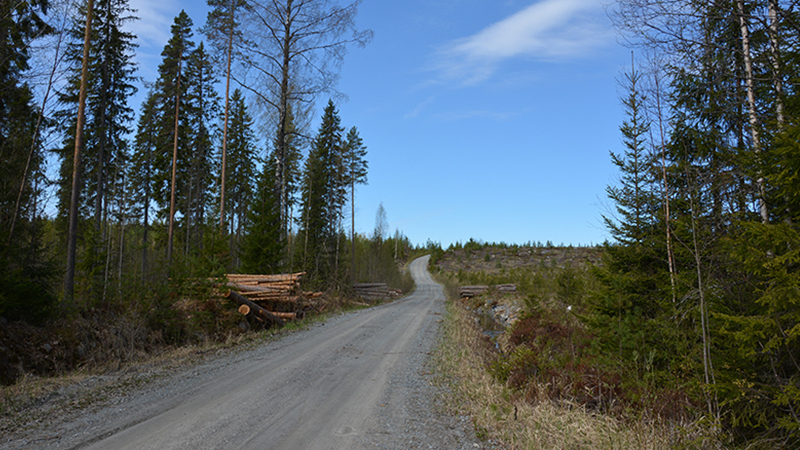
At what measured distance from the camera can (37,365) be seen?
800cm

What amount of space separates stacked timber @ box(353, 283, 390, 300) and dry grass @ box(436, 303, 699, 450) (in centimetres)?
2381

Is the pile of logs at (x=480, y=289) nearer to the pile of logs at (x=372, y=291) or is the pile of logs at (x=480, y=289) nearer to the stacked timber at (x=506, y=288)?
the stacked timber at (x=506, y=288)

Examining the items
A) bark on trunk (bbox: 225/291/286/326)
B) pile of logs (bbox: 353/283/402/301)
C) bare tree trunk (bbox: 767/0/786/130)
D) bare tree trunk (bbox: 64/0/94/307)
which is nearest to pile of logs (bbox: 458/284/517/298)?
pile of logs (bbox: 353/283/402/301)

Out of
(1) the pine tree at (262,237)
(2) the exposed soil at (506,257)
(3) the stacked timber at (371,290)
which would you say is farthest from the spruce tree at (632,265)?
(2) the exposed soil at (506,257)

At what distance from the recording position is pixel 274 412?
17.7 ft

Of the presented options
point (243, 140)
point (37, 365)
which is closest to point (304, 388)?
point (37, 365)

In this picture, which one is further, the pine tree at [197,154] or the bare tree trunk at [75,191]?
the pine tree at [197,154]

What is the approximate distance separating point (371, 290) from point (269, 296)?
1773 cm

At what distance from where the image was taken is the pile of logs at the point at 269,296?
13523 millimetres

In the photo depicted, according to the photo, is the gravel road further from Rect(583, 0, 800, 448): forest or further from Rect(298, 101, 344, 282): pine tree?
Rect(298, 101, 344, 282): pine tree

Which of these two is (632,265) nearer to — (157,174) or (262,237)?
(262,237)

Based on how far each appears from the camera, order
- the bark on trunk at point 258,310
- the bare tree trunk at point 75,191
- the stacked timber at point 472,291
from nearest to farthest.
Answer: the bare tree trunk at point 75,191
the bark on trunk at point 258,310
the stacked timber at point 472,291

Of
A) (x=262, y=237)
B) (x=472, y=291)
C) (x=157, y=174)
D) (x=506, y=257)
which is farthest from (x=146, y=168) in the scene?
(x=506, y=257)

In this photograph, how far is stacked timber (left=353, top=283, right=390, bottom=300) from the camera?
101ft
